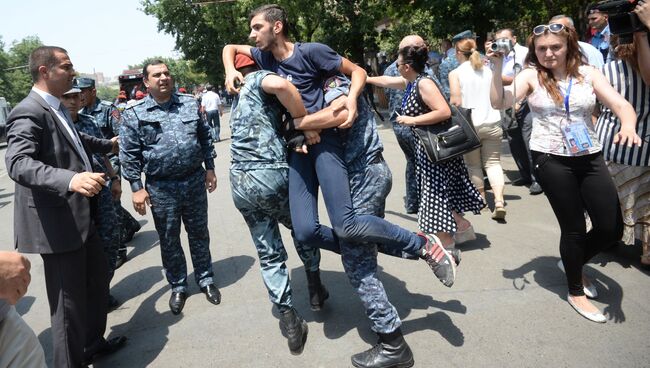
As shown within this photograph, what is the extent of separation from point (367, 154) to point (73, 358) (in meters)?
2.08

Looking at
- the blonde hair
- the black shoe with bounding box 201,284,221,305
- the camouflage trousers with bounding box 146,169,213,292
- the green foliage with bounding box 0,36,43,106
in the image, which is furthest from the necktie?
the green foliage with bounding box 0,36,43,106

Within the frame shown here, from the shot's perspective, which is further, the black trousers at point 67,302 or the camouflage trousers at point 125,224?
the camouflage trousers at point 125,224

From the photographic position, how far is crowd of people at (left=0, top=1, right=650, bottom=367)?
2.64m

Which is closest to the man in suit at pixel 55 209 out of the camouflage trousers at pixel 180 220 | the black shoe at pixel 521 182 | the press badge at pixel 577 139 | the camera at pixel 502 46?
the camouflage trousers at pixel 180 220

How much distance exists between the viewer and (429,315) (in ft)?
10.5

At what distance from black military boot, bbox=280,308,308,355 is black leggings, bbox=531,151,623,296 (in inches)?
71.4

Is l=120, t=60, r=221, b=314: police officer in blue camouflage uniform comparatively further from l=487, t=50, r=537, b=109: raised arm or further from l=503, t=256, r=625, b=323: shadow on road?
l=503, t=256, r=625, b=323: shadow on road

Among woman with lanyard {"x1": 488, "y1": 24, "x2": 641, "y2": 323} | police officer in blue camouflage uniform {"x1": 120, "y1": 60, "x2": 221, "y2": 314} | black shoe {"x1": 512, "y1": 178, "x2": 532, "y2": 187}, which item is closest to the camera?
woman with lanyard {"x1": 488, "y1": 24, "x2": 641, "y2": 323}

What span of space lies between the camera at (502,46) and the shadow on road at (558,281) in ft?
5.65

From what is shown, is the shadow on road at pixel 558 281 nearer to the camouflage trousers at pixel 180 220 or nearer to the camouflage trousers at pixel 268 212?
the camouflage trousers at pixel 268 212

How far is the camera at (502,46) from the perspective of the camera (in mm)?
3021

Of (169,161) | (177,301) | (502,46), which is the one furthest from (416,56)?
(177,301)

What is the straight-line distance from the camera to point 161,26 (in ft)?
128

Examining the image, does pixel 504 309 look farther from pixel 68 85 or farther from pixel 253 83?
pixel 68 85
